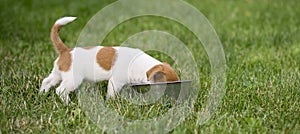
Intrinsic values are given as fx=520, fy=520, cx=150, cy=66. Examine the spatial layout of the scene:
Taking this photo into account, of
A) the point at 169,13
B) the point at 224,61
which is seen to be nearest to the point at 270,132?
the point at 224,61

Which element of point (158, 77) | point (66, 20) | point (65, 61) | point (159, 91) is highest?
point (66, 20)

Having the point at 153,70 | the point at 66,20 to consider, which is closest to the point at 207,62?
the point at 153,70

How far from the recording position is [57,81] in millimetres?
4160

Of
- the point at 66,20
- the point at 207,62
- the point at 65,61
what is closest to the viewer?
the point at 65,61

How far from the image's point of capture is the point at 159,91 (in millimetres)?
3838

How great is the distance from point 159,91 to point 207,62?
5.91 ft

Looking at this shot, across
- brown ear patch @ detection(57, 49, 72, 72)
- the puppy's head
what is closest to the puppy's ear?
the puppy's head

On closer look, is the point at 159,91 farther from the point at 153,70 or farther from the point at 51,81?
the point at 51,81

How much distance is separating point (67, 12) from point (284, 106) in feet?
17.9

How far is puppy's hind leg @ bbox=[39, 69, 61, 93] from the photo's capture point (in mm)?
4129

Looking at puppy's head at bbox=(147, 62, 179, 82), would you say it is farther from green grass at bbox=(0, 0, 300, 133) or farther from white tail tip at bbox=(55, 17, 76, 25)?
white tail tip at bbox=(55, 17, 76, 25)

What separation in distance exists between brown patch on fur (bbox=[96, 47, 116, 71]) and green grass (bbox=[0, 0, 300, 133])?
0.42 meters

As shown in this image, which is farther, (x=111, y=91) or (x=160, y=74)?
(x=111, y=91)

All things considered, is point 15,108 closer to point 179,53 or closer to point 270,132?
point 270,132
